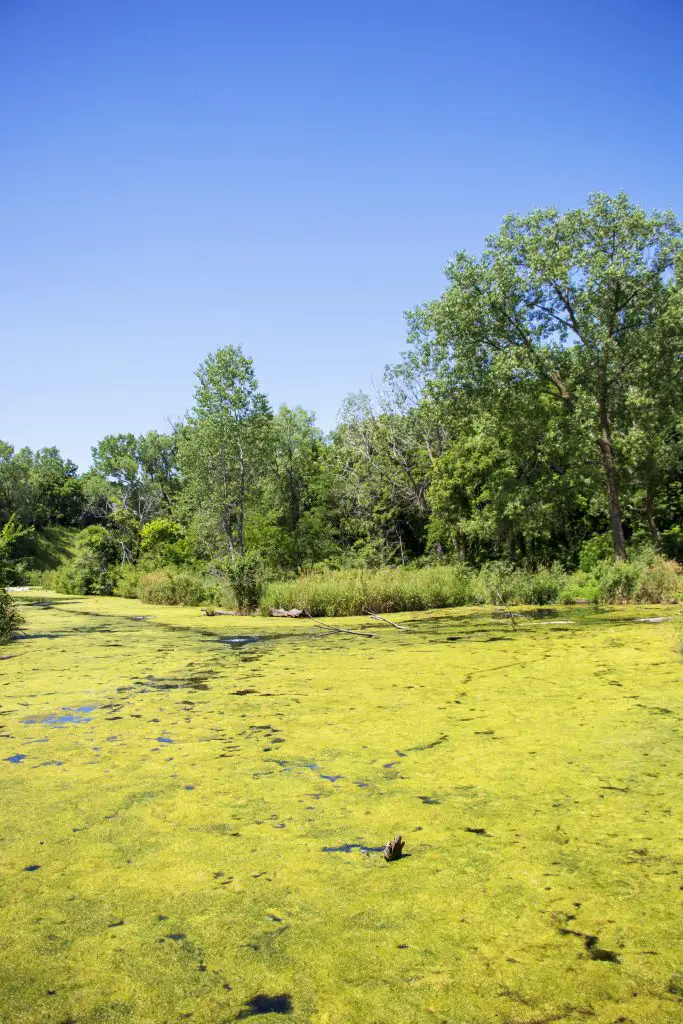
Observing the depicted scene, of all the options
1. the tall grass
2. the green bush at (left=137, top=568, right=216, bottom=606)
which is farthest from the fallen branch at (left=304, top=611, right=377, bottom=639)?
the green bush at (left=137, top=568, right=216, bottom=606)

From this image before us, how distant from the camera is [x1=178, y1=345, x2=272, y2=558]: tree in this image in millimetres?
24641

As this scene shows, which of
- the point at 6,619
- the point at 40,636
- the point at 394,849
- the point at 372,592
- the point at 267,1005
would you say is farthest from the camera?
the point at 372,592

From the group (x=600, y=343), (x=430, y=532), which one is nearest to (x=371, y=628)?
(x=600, y=343)

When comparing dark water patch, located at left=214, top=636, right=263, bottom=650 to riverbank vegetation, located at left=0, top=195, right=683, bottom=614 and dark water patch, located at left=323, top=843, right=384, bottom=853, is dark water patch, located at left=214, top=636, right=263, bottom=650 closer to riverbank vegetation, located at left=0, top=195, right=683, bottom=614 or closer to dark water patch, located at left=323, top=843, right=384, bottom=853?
riverbank vegetation, located at left=0, top=195, right=683, bottom=614

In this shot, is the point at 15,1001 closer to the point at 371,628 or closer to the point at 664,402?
the point at 371,628

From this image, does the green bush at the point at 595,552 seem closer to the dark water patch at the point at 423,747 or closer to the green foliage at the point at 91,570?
the dark water patch at the point at 423,747

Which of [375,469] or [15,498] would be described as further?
[15,498]

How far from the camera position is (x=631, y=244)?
16.8m

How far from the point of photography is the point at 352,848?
2.76m

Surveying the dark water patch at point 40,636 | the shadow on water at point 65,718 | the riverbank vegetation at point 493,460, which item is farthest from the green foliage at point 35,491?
the shadow on water at point 65,718

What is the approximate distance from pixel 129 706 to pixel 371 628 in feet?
20.7

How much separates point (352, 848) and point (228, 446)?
74.4 ft

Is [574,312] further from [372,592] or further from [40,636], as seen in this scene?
[40,636]

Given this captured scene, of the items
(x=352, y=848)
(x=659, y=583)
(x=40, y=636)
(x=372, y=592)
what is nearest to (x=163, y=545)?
(x=372, y=592)
